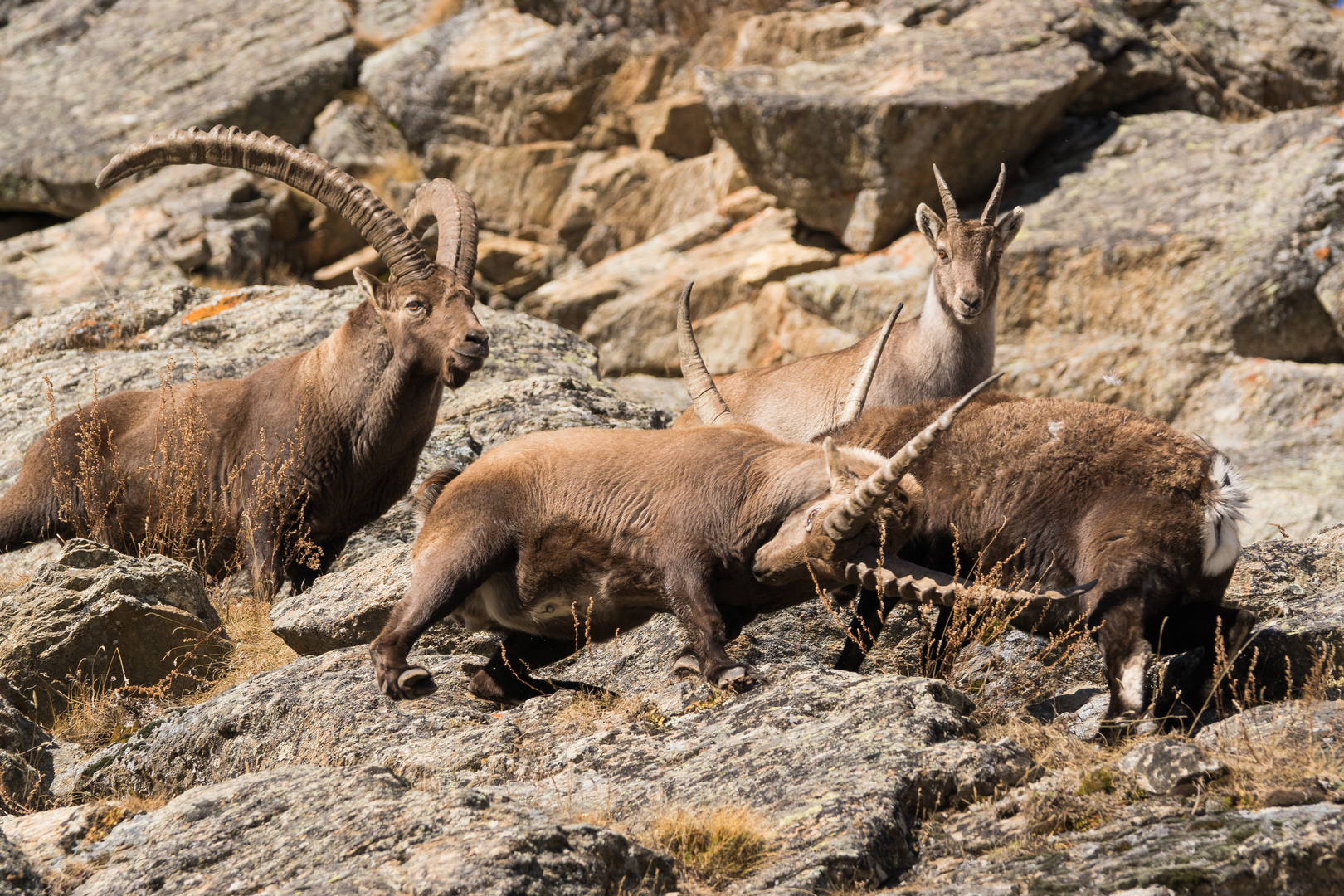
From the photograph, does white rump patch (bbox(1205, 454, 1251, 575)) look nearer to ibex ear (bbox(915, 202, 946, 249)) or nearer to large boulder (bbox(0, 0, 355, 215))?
ibex ear (bbox(915, 202, 946, 249))

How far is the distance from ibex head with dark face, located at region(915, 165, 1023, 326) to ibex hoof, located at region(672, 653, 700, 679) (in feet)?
17.1

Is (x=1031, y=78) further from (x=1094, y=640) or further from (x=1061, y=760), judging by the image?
(x=1061, y=760)

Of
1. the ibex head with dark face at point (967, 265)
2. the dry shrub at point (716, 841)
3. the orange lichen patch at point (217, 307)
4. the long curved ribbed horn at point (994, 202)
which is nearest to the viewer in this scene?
the dry shrub at point (716, 841)

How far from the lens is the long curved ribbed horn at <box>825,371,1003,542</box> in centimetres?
466

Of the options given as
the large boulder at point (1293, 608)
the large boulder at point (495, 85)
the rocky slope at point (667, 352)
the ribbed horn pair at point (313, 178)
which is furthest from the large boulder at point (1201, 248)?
the large boulder at point (495, 85)

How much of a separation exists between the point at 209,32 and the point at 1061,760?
22.1 m

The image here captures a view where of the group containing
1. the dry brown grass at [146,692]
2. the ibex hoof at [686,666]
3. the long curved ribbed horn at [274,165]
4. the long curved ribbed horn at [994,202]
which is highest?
the long curved ribbed horn at [274,165]

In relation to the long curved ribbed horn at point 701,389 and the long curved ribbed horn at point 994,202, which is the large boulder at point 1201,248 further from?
the long curved ribbed horn at point 701,389

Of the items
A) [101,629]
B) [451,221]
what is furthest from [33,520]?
[451,221]

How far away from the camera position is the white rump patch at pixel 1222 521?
5152 mm

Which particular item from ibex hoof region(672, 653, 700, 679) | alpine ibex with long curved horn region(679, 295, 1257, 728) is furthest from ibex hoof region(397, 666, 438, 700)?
alpine ibex with long curved horn region(679, 295, 1257, 728)

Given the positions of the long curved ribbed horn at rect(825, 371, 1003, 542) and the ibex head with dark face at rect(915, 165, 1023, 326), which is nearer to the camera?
the long curved ribbed horn at rect(825, 371, 1003, 542)

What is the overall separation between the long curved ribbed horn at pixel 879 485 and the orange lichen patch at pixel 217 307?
359 inches

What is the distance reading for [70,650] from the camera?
6070 mm
